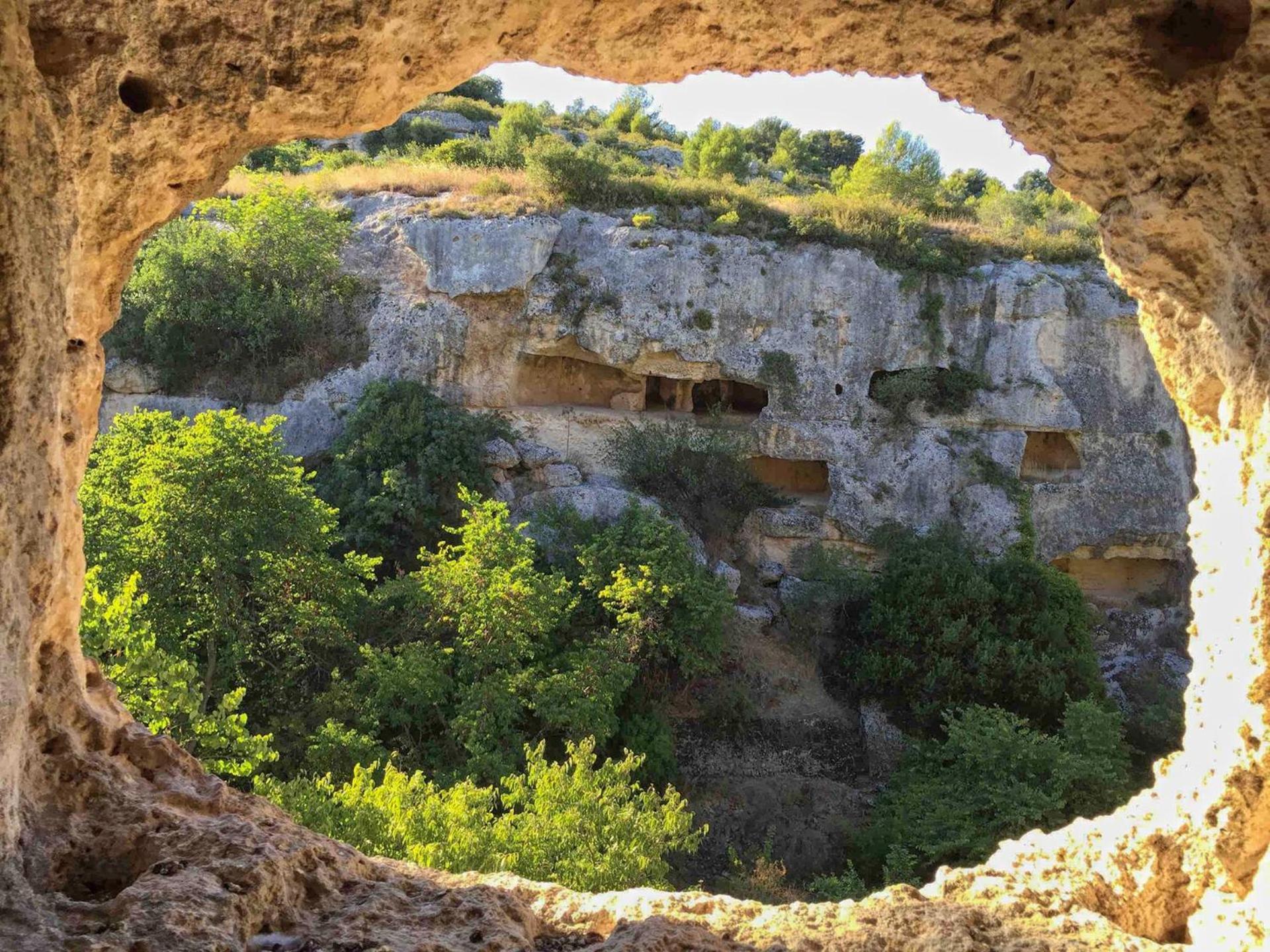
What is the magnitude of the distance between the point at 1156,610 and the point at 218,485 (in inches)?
677

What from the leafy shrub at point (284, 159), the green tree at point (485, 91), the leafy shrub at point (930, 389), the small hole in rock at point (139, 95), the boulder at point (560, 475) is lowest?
the boulder at point (560, 475)

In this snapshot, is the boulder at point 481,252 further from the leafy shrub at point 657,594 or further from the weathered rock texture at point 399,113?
the weathered rock texture at point 399,113

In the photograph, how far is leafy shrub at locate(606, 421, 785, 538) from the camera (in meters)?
18.5

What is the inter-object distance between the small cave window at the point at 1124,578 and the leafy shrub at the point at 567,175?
12009 mm

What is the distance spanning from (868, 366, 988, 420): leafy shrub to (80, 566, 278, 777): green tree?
14441mm

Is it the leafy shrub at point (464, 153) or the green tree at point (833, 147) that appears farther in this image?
the green tree at point (833, 147)

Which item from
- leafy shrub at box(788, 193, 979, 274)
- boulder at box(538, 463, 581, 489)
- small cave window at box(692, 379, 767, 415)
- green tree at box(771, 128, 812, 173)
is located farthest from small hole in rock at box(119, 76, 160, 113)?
green tree at box(771, 128, 812, 173)

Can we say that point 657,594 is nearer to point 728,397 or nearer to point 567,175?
point 728,397

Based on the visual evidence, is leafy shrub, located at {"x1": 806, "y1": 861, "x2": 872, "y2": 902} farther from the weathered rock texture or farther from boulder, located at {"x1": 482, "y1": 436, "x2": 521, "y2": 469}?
boulder, located at {"x1": 482, "y1": 436, "x2": 521, "y2": 469}

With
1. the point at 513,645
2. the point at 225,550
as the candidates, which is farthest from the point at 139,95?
the point at 513,645

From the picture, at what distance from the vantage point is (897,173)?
1081 inches

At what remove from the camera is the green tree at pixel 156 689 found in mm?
8008

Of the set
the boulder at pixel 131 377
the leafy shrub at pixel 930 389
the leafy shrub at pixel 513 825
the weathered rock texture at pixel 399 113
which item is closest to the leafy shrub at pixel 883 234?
the leafy shrub at pixel 930 389

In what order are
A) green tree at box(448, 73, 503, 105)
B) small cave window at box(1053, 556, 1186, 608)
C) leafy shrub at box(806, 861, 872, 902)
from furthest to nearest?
green tree at box(448, 73, 503, 105)
small cave window at box(1053, 556, 1186, 608)
leafy shrub at box(806, 861, 872, 902)
